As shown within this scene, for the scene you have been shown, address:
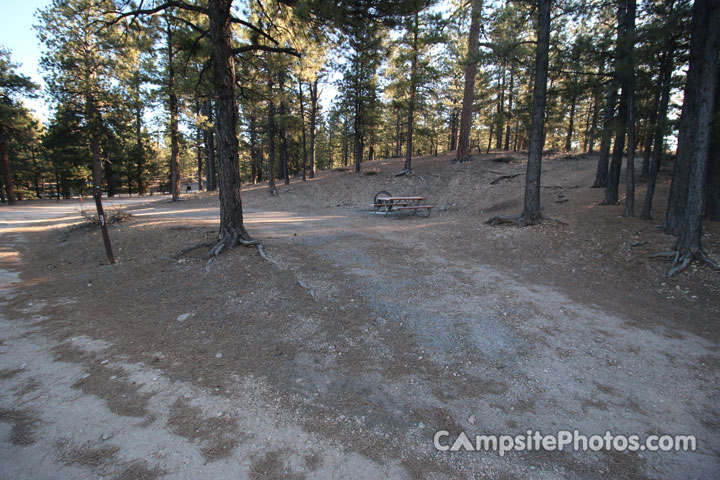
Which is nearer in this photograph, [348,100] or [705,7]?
[705,7]

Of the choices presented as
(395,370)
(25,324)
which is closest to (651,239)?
(395,370)

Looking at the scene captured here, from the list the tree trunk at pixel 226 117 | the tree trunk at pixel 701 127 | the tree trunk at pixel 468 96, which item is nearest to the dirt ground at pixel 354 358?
the tree trunk at pixel 701 127

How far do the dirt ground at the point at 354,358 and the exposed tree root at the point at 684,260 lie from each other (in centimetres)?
20

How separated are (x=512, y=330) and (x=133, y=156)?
43.1m

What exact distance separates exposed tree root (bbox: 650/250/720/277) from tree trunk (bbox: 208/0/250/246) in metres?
9.43

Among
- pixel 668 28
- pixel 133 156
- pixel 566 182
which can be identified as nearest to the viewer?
pixel 668 28

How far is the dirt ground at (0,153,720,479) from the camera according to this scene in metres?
2.39

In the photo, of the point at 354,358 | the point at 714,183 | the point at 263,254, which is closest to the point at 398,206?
the point at 263,254

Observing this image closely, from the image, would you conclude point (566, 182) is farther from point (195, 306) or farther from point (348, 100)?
point (195, 306)

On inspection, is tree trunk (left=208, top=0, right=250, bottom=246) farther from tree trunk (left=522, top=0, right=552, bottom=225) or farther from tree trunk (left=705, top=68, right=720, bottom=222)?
tree trunk (left=705, top=68, right=720, bottom=222)

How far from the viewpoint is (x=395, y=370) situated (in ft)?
11.3

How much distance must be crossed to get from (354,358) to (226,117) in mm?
6063

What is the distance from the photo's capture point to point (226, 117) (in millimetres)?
6812

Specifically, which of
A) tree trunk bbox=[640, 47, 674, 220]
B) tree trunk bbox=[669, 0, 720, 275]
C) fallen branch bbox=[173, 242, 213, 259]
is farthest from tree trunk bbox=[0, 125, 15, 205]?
tree trunk bbox=[640, 47, 674, 220]
